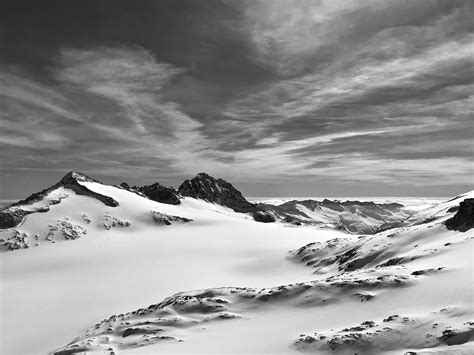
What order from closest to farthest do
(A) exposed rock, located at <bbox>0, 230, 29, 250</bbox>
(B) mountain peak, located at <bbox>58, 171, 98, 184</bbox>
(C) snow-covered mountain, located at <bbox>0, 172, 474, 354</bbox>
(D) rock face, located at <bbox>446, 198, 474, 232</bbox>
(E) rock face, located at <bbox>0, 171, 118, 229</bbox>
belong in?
1. (C) snow-covered mountain, located at <bbox>0, 172, 474, 354</bbox>
2. (D) rock face, located at <bbox>446, 198, 474, 232</bbox>
3. (A) exposed rock, located at <bbox>0, 230, 29, 250</bbox>
4. (E) rock face, located at <bbox>0, 171, 118, 229</bbox>
5. (B) mountain peak, located at <bbox>58, 171, 98, 184</bbox>

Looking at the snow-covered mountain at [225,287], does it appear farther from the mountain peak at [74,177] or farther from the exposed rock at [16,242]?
the mountain peak at [74,177]

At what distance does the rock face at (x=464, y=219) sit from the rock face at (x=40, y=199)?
442ft

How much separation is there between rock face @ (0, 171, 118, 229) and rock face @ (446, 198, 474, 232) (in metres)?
135

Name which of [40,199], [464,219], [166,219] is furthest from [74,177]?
[464,219]

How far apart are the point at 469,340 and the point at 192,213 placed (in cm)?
16768

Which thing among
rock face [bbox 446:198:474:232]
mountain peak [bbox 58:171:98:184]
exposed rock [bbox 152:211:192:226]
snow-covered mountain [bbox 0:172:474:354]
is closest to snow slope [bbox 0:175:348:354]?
snow-covered mountain [bbox 0:172:474:354]

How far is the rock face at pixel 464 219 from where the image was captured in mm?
62844

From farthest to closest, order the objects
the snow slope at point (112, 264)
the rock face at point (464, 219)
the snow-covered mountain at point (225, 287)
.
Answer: the rock face at point (464, 219), the snow slope at point (112, 264), the snow-covered mountain at point (225, 287)

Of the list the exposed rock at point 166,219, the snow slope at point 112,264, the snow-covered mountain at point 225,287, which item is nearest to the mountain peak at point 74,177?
the snow slope at point 112,264

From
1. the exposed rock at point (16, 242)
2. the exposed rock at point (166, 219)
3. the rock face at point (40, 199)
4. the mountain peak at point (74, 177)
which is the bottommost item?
the exposed rock at point (16, 242)

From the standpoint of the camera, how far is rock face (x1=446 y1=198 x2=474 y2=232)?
62.8 m

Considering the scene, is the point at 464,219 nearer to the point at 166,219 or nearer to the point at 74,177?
the point at 166,219

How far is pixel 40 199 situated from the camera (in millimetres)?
151625

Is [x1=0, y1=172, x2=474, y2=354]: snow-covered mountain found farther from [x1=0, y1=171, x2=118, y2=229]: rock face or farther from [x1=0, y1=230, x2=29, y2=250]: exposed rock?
[x1=0, y1=171, x2=118, y2=229]: rock face
